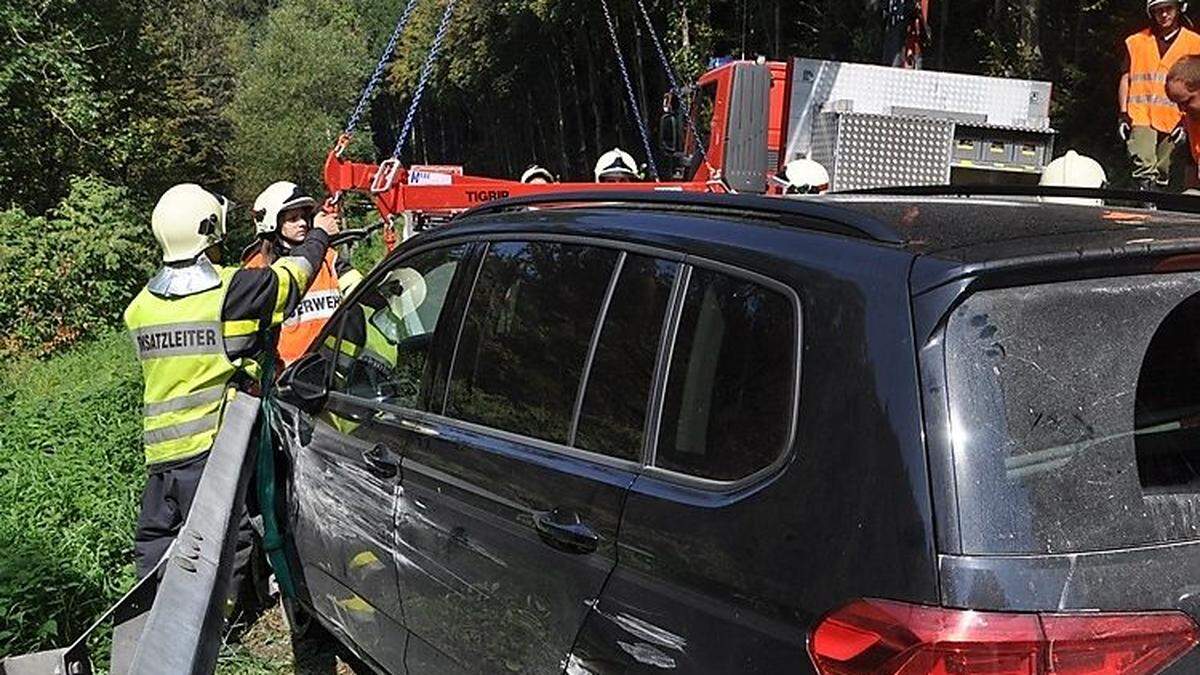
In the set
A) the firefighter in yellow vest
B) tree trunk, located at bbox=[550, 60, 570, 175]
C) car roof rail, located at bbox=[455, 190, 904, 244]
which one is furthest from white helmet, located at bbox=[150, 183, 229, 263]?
tree trunk, located at bbox=[550, 60, 570, 175]

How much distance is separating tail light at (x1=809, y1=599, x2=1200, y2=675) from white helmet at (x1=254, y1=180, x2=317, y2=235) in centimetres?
448

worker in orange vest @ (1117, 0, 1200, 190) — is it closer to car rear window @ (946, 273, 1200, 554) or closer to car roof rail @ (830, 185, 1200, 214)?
car roof rail @ (830, 185, 1200, 214)

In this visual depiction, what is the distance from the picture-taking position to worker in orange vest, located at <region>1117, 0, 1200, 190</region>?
700 cm

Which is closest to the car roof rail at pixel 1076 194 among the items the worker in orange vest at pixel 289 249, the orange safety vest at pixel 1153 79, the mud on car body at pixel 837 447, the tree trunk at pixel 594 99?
the mud on car body at pixel 837 447

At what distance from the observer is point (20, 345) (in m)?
15.2

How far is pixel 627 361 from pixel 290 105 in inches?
1842

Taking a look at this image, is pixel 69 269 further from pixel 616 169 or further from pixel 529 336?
pixel 529 336

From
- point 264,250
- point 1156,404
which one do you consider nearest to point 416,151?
point 264,250

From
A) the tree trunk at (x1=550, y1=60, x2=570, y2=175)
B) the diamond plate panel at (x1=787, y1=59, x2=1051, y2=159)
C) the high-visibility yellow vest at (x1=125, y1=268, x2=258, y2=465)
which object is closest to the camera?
the high-visibility yellow vest at (x1=125, y1=268, x2=258, y2=465)

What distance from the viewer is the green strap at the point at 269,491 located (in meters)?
4.40

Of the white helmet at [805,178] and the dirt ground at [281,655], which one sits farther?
the white helmet at [805,178]

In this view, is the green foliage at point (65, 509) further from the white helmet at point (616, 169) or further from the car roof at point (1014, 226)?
the white helmet at point (616, 169)

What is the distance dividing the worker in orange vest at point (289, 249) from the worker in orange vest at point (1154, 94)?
5305 millimetres

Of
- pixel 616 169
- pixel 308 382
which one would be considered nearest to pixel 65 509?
pixel 308 382
